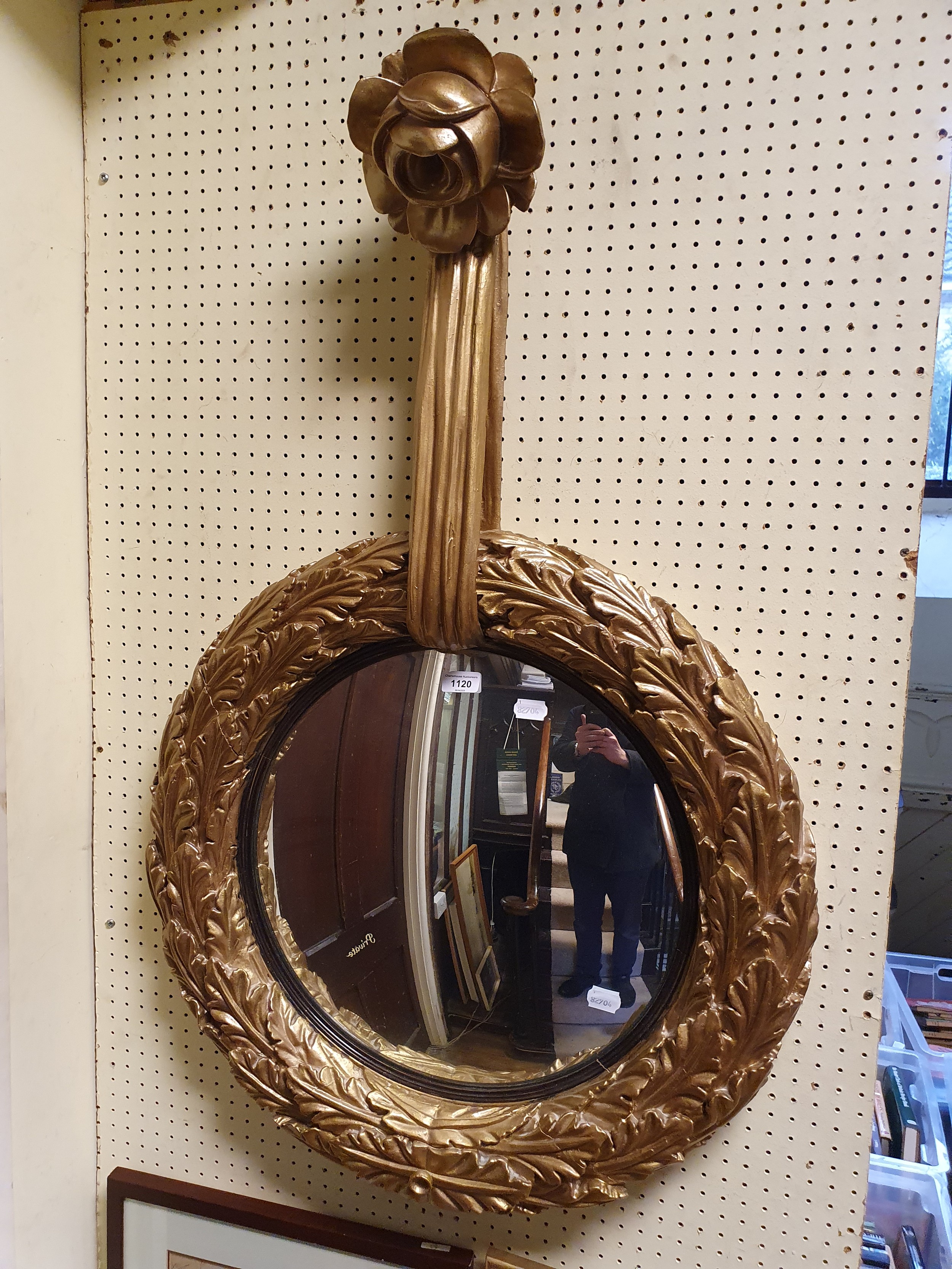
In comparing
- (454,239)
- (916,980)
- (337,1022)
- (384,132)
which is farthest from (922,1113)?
(384,132)

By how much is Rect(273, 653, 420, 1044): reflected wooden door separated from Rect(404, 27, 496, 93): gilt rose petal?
0.54 m

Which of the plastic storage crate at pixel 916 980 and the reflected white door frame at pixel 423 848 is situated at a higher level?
the reflected white door frame at pixel 423 848

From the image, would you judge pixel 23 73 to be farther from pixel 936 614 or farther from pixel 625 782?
pixel 936 614

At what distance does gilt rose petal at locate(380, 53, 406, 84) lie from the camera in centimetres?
67

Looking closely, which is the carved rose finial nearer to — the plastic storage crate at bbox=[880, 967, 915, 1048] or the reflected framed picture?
the reflected framed picture

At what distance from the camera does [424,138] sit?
629 millimetres

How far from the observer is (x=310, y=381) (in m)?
0.90

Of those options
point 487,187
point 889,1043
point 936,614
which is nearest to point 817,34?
point 487,187

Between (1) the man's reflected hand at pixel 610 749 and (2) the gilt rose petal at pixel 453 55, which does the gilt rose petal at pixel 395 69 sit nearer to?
(2) the gilt rose petal at pixel 453 55

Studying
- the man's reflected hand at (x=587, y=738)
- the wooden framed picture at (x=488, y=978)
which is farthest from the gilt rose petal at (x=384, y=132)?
the wooden framed picture at (x=488, y=978)

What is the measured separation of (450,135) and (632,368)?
28 centimetres

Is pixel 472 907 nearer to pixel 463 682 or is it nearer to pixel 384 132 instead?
pixel 463 682

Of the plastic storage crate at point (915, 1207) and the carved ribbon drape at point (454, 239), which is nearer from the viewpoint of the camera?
the carved ribbon drape at point (454, 239)

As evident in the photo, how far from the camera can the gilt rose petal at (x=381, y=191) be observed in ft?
2.30
